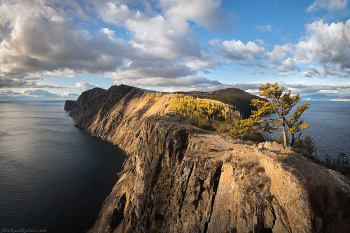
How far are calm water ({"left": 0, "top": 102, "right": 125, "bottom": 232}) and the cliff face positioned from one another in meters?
6.97

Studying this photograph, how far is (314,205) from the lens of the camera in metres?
12.7

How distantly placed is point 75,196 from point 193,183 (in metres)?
42.6

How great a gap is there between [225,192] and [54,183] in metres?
58.5

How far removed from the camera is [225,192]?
1892 centimetres

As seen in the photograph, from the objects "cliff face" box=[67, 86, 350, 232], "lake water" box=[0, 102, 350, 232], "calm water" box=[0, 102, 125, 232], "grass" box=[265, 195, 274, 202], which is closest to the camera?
"cliff face" box=[67, 86, 350, 232]

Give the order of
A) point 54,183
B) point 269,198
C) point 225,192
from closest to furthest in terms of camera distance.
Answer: point 269,198 < point 225,192 < point 54,183

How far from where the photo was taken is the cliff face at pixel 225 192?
13047 millimetres

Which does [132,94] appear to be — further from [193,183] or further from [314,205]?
[314,205]

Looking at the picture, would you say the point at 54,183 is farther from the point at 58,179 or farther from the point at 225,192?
the point at 225,192

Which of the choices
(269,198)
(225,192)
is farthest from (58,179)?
(269,198)

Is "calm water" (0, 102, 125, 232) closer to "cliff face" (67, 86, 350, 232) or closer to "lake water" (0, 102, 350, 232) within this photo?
"lake water" (0, 102, 350, 232)

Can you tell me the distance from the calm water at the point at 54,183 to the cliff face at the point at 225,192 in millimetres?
6972

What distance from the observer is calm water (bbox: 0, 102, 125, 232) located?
38906 millimetres

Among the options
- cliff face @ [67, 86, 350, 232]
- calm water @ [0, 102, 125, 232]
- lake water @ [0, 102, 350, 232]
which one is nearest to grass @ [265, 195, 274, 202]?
cliff face @ [67, 86, 350, 232]
